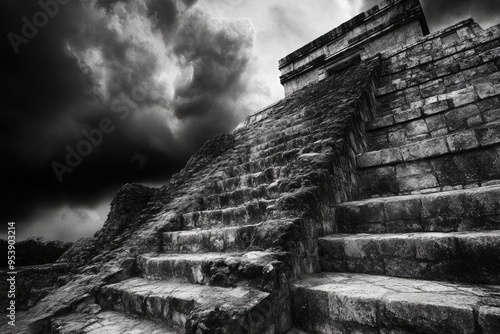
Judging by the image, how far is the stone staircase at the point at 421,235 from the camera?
5.64 ft

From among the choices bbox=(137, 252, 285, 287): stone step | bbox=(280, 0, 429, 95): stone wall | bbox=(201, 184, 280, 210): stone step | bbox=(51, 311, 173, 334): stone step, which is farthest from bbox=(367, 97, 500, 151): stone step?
bbox=(280, 0, 429, 95): stone wall

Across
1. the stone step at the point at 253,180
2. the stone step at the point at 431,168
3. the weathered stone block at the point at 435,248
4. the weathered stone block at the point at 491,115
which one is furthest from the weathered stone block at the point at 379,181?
the weathered stone block at the point at 491,115

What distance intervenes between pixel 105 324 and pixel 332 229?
296cm

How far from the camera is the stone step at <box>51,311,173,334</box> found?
260cm

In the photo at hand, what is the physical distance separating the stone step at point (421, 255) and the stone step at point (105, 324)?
1.87 metres

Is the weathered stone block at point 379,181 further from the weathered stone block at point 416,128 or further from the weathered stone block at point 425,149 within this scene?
the weathered stone block at point 416,128

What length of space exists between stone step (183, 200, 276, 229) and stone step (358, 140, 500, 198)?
1.73 m

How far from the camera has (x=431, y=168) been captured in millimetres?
3512

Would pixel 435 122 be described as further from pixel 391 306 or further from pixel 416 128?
pixel 391 306

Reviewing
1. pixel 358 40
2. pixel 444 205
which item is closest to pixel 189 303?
pixel 444 205

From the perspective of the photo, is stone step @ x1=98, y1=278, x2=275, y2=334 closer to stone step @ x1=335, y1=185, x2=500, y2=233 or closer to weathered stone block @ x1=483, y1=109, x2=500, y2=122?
stone step @ x1=335, y1=185, x2=500, y2=233

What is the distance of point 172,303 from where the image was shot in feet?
8.36

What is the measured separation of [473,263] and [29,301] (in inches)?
277

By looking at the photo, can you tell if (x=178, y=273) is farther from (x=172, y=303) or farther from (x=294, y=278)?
(x=294, y=278)
